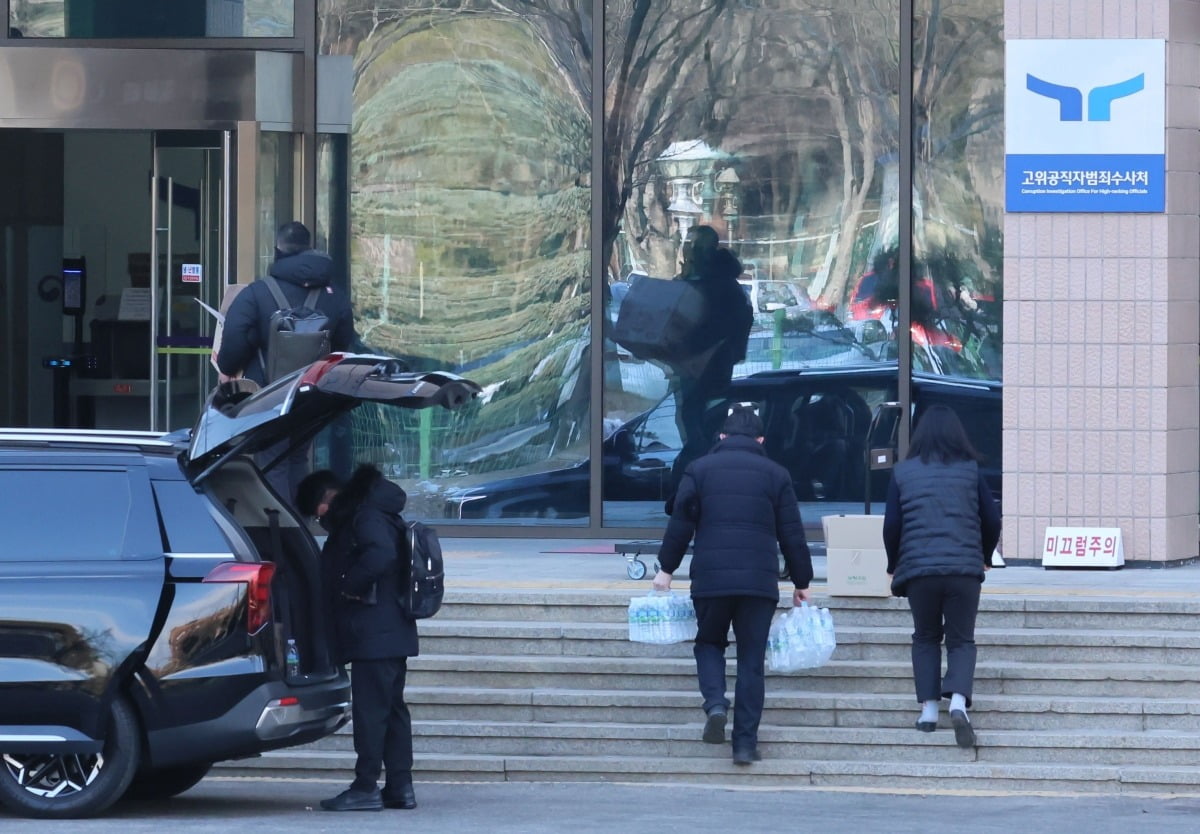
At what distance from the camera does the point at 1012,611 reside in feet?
34.9

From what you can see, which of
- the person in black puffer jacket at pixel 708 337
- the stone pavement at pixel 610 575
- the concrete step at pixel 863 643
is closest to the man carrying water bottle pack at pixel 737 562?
the concrete step at pixel 863 643

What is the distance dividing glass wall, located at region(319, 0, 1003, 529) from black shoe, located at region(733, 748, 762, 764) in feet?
13.5

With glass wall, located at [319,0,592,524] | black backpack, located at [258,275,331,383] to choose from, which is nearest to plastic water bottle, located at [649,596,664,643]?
black backpack, located at [258,275,331,383]

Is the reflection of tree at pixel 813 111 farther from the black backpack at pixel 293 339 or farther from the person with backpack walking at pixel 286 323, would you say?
the black backpack at pixel 293 339

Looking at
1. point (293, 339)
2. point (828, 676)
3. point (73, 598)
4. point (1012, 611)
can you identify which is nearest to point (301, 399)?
point (73, 598)

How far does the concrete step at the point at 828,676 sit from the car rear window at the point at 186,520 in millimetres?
2464

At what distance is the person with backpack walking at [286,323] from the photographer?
34.7 ft

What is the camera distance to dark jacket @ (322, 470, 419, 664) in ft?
28.3

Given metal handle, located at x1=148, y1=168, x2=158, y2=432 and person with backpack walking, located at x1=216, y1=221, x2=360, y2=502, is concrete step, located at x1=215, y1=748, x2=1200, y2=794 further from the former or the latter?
metal handle, located at x1=148, y1=168, x2=158, y2=432

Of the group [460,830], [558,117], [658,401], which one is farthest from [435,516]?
[460,830]

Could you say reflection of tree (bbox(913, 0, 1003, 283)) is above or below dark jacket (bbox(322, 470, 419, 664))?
above

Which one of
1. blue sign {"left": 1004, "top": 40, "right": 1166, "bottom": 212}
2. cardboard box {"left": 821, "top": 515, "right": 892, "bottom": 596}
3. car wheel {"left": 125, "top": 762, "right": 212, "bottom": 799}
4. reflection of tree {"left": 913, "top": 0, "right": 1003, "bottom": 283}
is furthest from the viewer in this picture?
reflection of tree {"left": 913, "top": 0, "right": 1003, "bottom": 283}

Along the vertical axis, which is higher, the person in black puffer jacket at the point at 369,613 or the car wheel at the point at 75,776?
the person in black puffer jacket at the point at 369,613

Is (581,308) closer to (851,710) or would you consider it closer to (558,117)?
(558,117)
